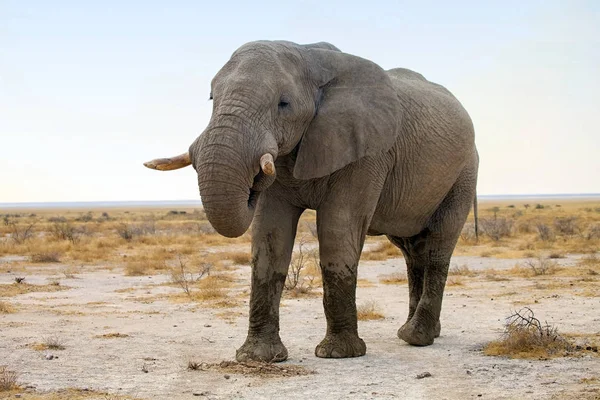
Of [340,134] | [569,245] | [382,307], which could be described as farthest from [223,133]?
[569,245]

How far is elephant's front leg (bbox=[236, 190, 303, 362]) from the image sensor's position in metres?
8.31

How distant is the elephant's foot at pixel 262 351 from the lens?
26.8 feet

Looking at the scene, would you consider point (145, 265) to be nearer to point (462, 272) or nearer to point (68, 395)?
point (462, 272)

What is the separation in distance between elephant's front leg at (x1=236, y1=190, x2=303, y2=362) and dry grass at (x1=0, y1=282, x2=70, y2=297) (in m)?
7.64

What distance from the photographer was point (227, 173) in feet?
21.6

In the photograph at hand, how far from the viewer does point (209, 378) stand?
748cm

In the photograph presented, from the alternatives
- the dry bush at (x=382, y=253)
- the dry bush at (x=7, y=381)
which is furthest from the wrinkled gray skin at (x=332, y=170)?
the dry bush at (x=382, y=253)

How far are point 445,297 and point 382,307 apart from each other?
4.59 ft

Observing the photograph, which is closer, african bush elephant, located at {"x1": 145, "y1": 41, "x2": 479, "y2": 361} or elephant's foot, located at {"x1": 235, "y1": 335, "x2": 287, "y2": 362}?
african bush elephant, located at {"x1": 145, "y1": 41, "x2": 479, "y2": 361}

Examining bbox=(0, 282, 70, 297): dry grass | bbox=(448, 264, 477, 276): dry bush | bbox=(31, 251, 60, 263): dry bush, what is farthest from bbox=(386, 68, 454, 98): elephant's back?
bbox=(31, 251, 60, 263): dry bush

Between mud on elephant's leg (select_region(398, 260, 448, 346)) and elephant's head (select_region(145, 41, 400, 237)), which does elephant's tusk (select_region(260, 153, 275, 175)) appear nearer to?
elephant's head (select_region(145, 41, 400, 237))

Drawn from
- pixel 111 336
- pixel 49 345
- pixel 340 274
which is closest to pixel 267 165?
pixel 340 274

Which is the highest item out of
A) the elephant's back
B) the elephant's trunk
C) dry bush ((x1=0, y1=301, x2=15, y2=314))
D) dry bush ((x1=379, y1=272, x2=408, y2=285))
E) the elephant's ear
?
the elephant's back

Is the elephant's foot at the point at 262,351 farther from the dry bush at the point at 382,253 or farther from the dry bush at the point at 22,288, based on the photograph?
the dry bush at the point at 382,253
